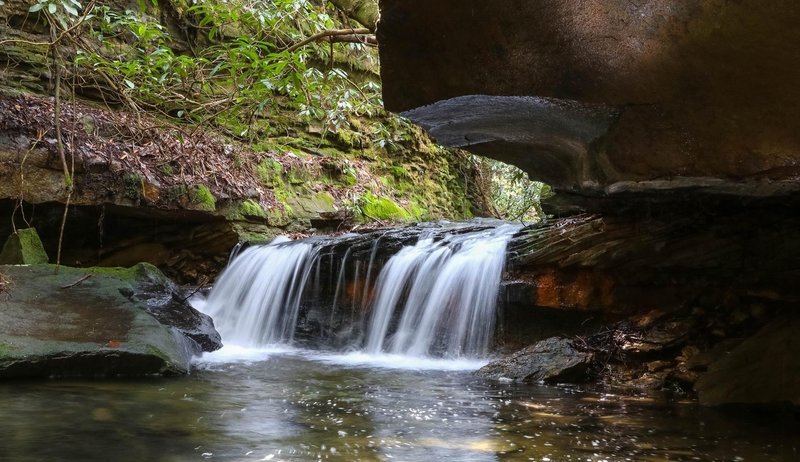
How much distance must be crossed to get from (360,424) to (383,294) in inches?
160

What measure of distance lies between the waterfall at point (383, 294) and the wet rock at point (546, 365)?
109cm

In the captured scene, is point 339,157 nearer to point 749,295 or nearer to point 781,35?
point 749,295

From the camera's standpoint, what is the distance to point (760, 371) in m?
4.57

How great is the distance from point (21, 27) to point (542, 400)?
9.04 metres

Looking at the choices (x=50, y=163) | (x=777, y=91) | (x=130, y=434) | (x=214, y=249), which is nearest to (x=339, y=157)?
(x=214, y=249)

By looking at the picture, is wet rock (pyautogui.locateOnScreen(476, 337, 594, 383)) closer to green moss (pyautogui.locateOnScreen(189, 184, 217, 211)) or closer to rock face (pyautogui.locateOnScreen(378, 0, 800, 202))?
rock face (pyautogui.locateOnScreen(378, 0, 800, 202))

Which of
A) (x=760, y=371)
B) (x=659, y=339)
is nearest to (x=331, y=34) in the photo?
(x=659, y=339)

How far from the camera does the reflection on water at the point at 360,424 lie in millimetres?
3096

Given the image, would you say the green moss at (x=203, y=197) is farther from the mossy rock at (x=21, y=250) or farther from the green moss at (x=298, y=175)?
the mossy rock at (x=21, y=250)

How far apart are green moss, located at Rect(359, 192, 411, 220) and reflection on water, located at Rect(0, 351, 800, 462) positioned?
21.5 ft

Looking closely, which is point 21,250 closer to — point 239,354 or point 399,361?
point 239,354

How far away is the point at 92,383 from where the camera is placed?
470 cm

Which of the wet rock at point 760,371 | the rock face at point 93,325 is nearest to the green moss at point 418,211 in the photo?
the rock face at point 93,325

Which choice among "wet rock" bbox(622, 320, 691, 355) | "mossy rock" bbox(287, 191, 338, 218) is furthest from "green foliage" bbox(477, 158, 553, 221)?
"wet rock" bbox(622, 320, 691, 355)
